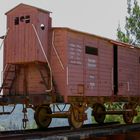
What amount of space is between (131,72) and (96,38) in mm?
3590

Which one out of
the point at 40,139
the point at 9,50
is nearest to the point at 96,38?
the point at 9,50

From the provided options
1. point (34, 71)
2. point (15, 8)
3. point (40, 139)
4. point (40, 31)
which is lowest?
point (40, 139)

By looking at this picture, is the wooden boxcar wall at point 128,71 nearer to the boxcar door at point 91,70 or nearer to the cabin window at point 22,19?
the boxcar door at point 91,70

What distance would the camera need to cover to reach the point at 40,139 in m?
8.15

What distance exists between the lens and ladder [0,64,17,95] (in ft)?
45.1

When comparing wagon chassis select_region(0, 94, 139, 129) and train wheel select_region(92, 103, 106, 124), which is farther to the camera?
train wheel select_region(92, 103, 106, 124)

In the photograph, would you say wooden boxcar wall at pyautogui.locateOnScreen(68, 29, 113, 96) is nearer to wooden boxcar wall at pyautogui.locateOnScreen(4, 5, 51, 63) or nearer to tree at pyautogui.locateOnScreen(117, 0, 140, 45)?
wooden boxcar wall at pyautogui.locateOnScreen(4, 5, 51, 63)

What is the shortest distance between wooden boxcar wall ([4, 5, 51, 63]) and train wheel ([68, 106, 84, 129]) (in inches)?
78.1

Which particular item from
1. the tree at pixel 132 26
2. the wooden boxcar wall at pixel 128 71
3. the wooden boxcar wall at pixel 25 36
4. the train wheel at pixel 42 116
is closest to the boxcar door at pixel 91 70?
the train wheel at pixel 42 116

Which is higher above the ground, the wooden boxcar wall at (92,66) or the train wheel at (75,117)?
the wooden boxcar wall at (92,66)

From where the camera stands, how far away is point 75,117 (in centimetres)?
1295

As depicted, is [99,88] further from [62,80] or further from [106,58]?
[62,80]

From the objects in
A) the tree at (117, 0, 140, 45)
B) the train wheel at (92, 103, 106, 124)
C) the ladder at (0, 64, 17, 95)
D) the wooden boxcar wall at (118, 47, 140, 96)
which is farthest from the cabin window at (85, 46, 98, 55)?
the tree at (117, 0, 140, 45)

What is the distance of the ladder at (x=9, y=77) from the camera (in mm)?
13741
